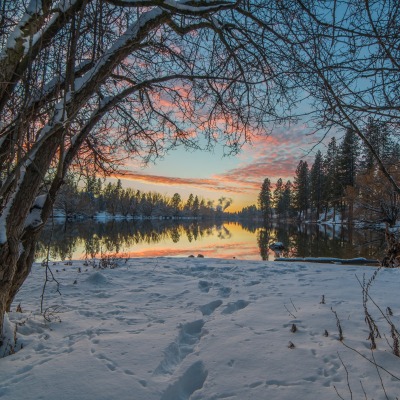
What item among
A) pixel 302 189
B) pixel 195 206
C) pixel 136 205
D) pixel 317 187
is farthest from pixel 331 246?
pixel 195 206

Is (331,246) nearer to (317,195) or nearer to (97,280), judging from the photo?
(97,280)

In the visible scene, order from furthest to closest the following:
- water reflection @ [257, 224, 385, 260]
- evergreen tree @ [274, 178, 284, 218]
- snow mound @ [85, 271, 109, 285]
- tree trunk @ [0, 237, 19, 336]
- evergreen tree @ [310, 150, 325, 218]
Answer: evergreen tree @ [274, 178, 284, 218] → evergreen tree @ [310, 150, 325, 218] → water reflection @ [257, 224, 385, 260] → snow mound @ [85, 271, 109, 285] → tree trunk @ [0, 237, 19, 336]

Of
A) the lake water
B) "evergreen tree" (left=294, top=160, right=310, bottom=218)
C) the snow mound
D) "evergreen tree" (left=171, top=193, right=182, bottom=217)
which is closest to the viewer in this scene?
the snow mound

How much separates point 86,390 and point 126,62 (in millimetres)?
5064

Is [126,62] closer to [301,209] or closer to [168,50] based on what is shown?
[168,50]

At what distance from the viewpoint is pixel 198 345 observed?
2965mm

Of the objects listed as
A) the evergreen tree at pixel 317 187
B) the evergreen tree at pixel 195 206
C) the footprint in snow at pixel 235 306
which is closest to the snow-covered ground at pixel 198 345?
the footprint in snow at pixel 235 306

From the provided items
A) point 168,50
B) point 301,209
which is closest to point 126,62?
point 168,50

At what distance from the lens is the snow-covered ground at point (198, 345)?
215 centimetres

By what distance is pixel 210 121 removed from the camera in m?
5.23

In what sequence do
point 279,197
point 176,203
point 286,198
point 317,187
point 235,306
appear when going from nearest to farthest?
1. point 235,306
2. point 317,187
3. point 286,198
4. point 279,197
5. point 176,203

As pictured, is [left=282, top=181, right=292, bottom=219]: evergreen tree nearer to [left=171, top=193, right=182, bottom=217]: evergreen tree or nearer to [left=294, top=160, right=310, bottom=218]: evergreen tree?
[left=294, top=160, right=310, bottom=218]: evergreen tree

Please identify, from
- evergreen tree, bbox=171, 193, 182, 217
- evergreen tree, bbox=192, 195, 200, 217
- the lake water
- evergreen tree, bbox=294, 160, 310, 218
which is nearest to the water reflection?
the lake water

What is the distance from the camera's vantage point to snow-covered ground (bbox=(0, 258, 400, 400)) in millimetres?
2148
